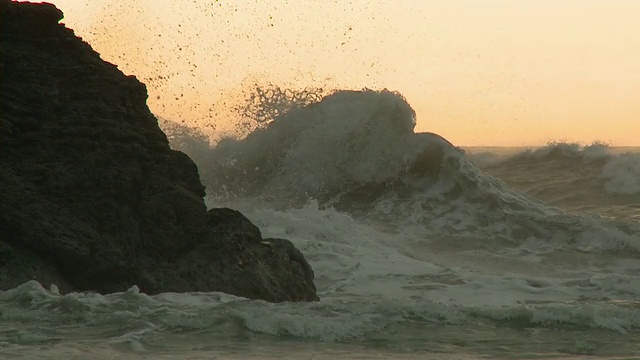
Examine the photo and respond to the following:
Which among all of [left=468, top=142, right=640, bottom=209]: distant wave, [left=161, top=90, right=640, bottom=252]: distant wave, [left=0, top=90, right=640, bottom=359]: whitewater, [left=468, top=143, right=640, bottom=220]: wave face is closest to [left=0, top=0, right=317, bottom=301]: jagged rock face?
[left=0, top=90, right=640, bottom=359]: whitewater

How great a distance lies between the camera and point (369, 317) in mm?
7270

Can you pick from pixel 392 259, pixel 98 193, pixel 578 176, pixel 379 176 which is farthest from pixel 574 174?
pixel 98 193

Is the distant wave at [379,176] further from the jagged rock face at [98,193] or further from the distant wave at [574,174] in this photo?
the jagged rock face at [98,193]

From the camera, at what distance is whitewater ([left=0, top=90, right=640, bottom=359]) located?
21.6ft

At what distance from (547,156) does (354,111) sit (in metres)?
10.3

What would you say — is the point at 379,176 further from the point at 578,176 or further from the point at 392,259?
the point at 578,176

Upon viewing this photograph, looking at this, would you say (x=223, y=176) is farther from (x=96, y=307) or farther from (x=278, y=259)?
(x=96, y=307)

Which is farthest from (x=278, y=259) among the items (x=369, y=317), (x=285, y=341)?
(x=285, y=341)

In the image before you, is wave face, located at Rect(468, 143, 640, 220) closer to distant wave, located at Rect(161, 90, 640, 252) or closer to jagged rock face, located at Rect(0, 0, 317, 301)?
distant wave, located at Rect(161, 90, 640, 252)

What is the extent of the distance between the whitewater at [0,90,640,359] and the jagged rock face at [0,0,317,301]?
0.35m

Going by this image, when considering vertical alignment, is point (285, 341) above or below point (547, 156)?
below

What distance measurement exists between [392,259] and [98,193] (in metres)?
4.95

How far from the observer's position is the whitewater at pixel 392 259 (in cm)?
660

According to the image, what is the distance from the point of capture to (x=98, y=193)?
26.7 feet
